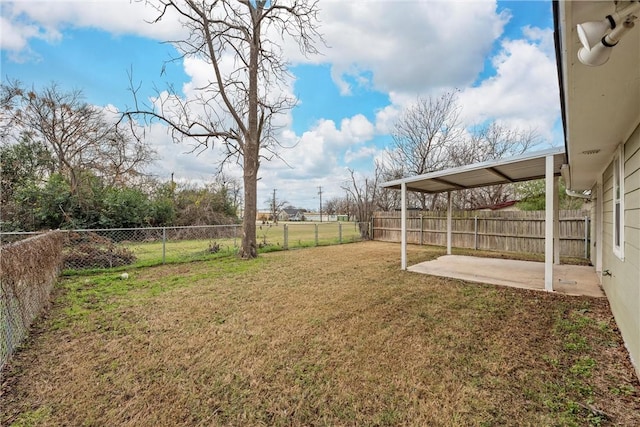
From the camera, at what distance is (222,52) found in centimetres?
870

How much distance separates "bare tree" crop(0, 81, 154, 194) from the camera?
12602 mm

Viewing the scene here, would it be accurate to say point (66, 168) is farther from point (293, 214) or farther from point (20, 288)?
point (293, 214)

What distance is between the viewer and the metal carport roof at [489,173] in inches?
209

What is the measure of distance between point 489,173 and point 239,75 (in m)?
8.01

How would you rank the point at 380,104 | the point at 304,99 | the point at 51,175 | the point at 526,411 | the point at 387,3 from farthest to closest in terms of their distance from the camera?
1. the point at 380,104
2. the point at 51,175
3. the point at 304,99
4. the point at 387,3
5. the point at 526,411

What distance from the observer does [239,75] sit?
29.5ft

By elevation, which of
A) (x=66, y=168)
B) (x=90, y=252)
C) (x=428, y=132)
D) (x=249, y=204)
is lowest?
(x=90, y=252)

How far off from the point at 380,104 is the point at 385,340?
14370mm

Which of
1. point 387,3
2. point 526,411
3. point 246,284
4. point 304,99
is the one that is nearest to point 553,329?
point 526,411

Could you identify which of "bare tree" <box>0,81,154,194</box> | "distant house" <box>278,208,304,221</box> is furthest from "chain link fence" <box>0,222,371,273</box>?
"distant house" <box>278,208,304,221</box>

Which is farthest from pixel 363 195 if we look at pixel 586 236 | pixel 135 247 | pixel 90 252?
pixel 90 252

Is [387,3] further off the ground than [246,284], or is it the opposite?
[387,3]

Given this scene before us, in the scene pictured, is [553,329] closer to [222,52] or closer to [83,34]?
[222,52]

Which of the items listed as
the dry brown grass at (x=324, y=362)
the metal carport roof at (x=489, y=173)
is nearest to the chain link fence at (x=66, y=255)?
the dry brown grass at (x=324, y=362)
